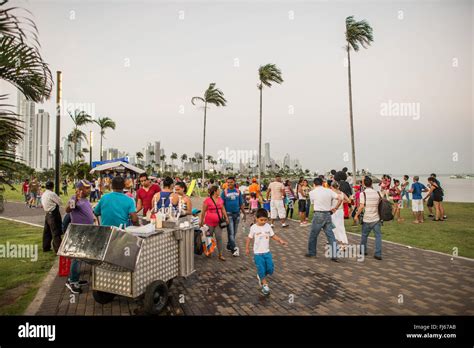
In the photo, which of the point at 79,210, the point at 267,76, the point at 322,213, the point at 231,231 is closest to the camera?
the point at 79,210

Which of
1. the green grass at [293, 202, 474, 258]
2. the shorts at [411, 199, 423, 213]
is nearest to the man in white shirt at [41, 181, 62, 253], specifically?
the green grass at [293, 202, 474, 258]

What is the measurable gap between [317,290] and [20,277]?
6.04 m

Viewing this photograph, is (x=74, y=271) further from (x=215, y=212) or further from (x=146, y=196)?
(x=215, y=212)

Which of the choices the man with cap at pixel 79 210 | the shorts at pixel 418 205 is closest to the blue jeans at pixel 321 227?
the man with cap at pixel 79 210

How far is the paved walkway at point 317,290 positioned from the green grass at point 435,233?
4.12 ft

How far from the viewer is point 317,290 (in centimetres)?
535

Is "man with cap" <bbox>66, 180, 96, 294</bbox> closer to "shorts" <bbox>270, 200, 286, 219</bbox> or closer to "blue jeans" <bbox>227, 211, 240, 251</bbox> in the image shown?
"blue jeans" <bbox>227, 211, 240, 251</bbox>

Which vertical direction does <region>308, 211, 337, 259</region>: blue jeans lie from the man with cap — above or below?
below

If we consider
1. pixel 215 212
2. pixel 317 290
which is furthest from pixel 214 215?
pixel 317 290

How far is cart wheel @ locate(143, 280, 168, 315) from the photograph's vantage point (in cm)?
412

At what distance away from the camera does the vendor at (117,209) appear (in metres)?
5.05

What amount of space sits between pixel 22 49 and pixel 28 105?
3.39 ft
